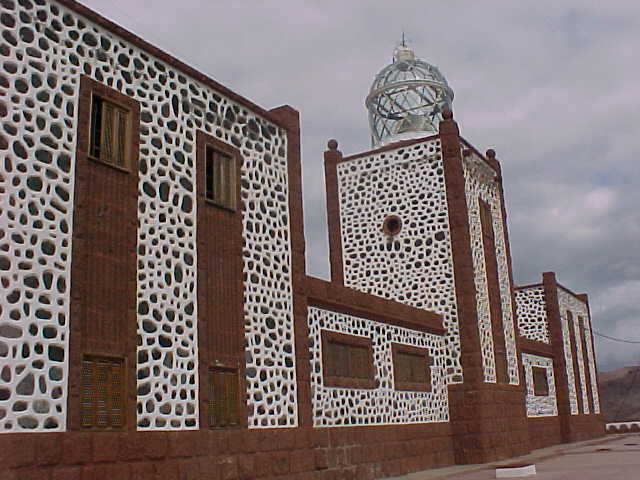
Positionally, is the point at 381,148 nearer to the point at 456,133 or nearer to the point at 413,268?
the point at 456,133

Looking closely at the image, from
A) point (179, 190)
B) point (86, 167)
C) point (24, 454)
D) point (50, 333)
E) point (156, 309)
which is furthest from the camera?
point (179, 190)

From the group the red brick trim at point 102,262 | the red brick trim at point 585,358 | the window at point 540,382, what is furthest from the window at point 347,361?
the red brick trim at point 585,358

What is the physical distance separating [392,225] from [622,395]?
42.2 m

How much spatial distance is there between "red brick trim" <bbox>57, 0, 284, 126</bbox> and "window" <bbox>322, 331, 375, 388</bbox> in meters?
3.83

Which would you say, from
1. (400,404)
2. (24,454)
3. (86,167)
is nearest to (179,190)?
(86,167)

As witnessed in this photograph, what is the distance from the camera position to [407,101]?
19406mm

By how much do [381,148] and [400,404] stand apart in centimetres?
650

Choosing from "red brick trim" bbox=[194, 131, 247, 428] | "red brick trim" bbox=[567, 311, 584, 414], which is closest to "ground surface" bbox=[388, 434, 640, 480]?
"red brick trim" bbox=[194, 131, 247, 428]

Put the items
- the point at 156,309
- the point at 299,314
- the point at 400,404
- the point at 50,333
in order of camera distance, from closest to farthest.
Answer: the point at 50,333 → the point at 156,309 → the point at 299,314 → the point at 400,404

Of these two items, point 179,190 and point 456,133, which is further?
point 456,133

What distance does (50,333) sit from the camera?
7.50 metres

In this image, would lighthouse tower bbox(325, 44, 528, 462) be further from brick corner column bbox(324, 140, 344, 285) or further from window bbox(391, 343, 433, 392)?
window bbox(391, 343, 433, 392)

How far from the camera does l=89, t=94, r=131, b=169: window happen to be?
8602mm

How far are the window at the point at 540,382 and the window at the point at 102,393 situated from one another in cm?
1688
